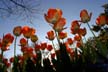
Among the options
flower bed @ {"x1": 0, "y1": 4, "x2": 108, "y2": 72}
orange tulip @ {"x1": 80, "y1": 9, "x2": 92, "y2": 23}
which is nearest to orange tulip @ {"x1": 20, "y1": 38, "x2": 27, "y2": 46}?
flower bed @ {"x1": 0, "y1": 4, "x2": 108, "y2": 72}

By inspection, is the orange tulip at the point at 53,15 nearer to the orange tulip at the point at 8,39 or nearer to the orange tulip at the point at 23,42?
the orange tulip at the point at 8,39

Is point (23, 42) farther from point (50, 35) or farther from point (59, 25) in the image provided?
point (59, 25)

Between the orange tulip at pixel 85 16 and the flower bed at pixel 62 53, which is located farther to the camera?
the orange tulip at pixel 85 16

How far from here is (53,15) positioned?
2402 mm

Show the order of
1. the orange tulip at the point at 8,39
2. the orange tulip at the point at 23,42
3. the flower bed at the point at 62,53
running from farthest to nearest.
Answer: the orange tulip at the point at 23,42 < the orange tulip at the point at 8,39 < the flower bed at the point at 62,53

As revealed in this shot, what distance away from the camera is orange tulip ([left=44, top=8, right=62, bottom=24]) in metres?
2.41

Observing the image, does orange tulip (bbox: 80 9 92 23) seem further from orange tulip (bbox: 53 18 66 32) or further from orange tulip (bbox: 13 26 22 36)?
orange tulip (bbox: 13 26 22 36)

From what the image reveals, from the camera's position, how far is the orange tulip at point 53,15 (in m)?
2.41

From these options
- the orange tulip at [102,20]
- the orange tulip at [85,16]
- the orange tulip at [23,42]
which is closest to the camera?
the orange tulip at [85,16]

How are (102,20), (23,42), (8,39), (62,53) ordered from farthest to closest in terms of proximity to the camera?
(23,42), (8,39), (102,20), (62,53)

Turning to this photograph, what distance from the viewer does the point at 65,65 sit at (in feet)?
7.18

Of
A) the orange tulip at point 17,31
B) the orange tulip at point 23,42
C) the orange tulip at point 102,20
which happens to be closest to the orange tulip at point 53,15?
the orange tulip at point 102,20

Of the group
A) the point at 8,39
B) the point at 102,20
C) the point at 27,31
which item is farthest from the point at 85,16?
the point at 8,39

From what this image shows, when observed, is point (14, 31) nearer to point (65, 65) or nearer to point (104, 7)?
point (65, 65)
